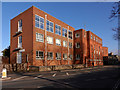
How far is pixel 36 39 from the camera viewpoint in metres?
21.1

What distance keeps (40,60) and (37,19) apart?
28.5ft

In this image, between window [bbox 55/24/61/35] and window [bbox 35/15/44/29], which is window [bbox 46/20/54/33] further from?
window [bbox 55/24/61/35]

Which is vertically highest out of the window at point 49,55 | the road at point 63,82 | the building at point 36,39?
the building at point 36,39

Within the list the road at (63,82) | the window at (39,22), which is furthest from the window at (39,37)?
the road at (63,82)

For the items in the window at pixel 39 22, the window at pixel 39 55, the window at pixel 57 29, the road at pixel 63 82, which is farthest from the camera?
the window at pixel 57 29

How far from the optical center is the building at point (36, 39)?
20.7 meters

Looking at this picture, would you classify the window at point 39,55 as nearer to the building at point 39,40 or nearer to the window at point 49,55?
the building at point 39,40

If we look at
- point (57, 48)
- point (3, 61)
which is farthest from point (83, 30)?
point (3, 61)

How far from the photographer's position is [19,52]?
22.7 meters

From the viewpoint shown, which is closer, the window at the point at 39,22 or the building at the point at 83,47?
the window at the point at 39,22

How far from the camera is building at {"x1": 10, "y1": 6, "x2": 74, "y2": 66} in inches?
814

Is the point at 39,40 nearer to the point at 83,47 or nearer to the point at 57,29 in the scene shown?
the point at 57,29

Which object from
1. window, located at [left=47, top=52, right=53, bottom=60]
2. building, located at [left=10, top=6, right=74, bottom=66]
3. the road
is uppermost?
building, located at [left=10, top=6, right=74, bottom=66]

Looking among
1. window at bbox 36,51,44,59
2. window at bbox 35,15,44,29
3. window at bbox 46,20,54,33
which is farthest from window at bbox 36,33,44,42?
window at bbox 46,20,54,33
